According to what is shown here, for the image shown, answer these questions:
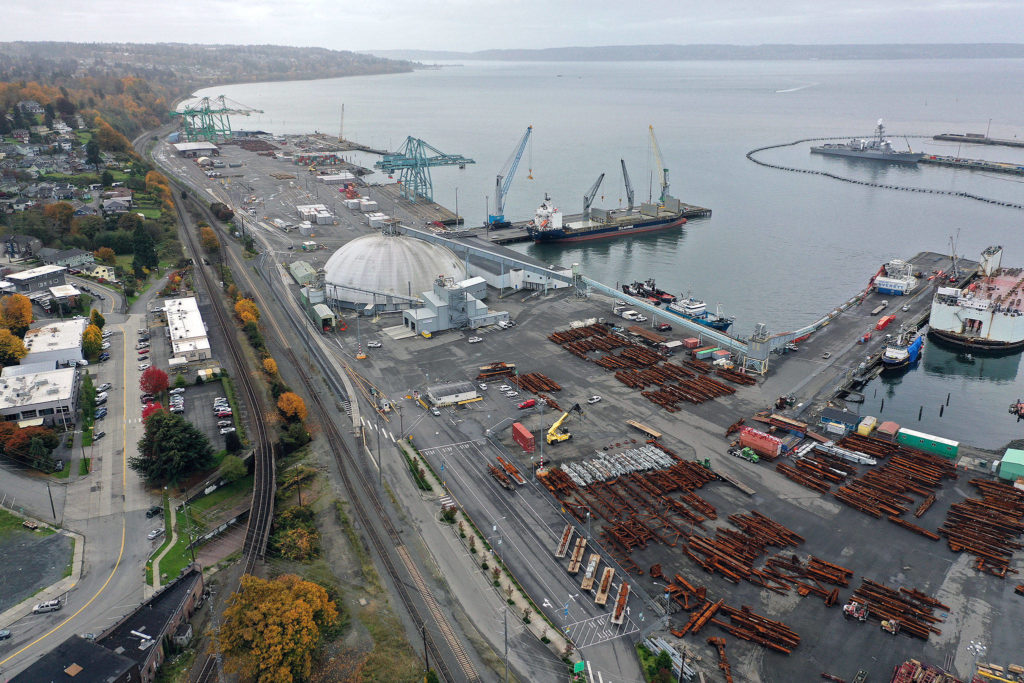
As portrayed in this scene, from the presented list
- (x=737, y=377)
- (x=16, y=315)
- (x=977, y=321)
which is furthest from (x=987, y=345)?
(x=16, y=315)

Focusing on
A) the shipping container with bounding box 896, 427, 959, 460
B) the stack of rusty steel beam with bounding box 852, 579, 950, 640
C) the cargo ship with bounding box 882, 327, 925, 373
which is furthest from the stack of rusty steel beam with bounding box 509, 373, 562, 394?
the cargo ship with bounding box 882, 327, 925, 373

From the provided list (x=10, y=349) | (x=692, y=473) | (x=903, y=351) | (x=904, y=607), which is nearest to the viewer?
(x=904, y=607)

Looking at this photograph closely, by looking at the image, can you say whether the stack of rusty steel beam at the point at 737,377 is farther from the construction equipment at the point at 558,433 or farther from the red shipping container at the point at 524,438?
the red shipping container at the point at 524,438

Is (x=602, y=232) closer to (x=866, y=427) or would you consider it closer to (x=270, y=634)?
(x=866, y=427)

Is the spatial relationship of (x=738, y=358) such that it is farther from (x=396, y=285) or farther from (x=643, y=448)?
(x=396, y=285)

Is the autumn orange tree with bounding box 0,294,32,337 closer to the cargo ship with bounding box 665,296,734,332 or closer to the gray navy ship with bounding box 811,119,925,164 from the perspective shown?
the cargo ship with bounding box 665,296,734,332
